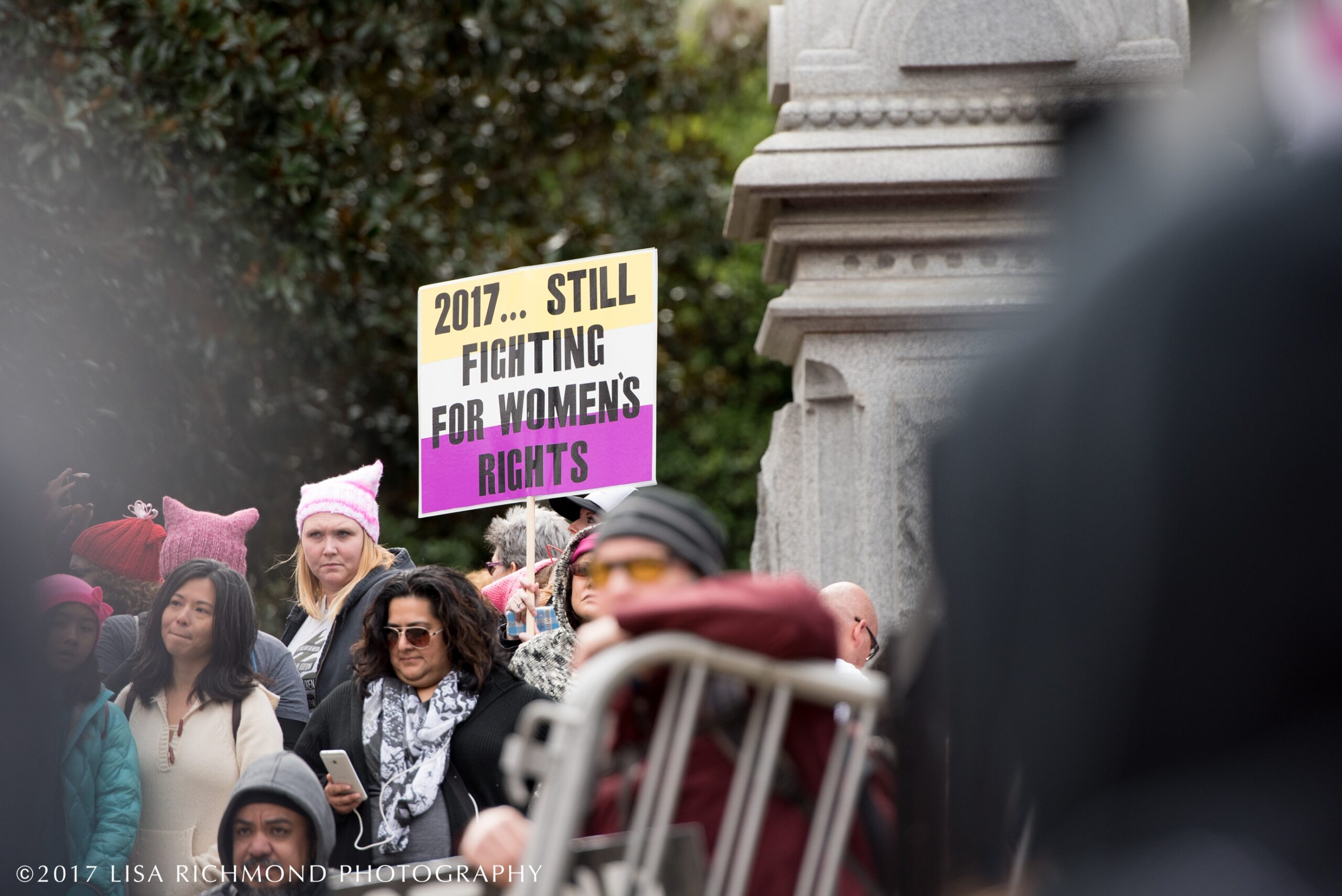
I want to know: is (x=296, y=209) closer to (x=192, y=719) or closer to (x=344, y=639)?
(x=344, y=639)

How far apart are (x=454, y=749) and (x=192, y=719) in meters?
0.87

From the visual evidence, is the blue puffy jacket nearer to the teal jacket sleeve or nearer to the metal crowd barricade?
the teal jacket sleeve

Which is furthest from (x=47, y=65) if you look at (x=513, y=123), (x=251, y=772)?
(x=251, y=772)

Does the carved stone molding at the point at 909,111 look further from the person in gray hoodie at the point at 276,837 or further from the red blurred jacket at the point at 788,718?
the red blurred jacket at the point at 788,718

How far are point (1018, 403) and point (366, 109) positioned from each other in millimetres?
11821

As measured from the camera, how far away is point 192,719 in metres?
4.21

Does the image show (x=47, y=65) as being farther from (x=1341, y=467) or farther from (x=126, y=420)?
(x=1341, y=467)

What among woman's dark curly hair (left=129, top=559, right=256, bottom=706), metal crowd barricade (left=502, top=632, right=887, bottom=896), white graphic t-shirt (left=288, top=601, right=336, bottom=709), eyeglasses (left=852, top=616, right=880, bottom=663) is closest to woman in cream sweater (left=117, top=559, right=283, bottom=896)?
woman's dark curly hair (left=129, top=559, right=256, bottom=706)

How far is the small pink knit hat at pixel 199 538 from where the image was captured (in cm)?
509

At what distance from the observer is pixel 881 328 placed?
5090 millimetres

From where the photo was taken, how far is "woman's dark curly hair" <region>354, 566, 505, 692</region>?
3949 millimetres

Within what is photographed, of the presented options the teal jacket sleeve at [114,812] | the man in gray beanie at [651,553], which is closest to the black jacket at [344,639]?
the teal jacket sleeve at [114,812]

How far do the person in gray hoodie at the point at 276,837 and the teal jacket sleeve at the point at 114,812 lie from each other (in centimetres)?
46

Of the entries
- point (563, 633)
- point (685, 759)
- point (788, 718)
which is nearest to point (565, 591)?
point (563, 633)
